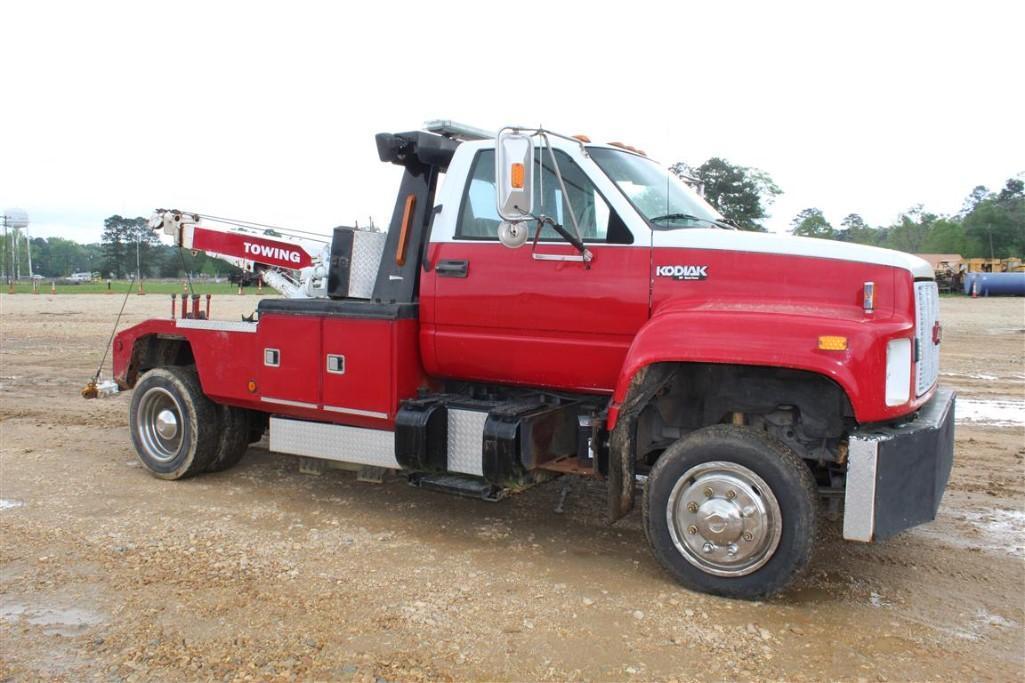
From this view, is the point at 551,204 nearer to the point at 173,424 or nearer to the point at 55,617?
the point at 55,617

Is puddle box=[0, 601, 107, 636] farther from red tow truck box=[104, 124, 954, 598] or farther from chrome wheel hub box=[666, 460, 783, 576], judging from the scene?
chrome wheel hub box=[666, 460, 783, 576]

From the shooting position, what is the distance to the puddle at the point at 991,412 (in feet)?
29.6

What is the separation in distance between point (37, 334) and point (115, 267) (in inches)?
2177

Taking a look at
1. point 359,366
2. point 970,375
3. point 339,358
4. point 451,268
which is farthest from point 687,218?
point 970,375

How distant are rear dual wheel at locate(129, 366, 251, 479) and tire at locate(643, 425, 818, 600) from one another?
3985 mm

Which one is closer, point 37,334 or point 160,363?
point 160,363

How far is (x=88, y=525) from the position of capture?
555 centimetres

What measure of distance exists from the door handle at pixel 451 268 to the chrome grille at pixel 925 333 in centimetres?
269

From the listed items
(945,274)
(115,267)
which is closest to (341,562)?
(945,274)

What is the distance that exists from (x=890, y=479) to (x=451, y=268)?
9.58 ft

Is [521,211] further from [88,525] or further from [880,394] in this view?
[88,525]

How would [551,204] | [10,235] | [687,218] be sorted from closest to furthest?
[687,218]
[551,204]
[10,235]

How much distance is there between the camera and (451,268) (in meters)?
5.45

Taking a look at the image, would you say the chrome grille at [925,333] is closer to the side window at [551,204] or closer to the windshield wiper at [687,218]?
the windshield wiper at [687,218]
